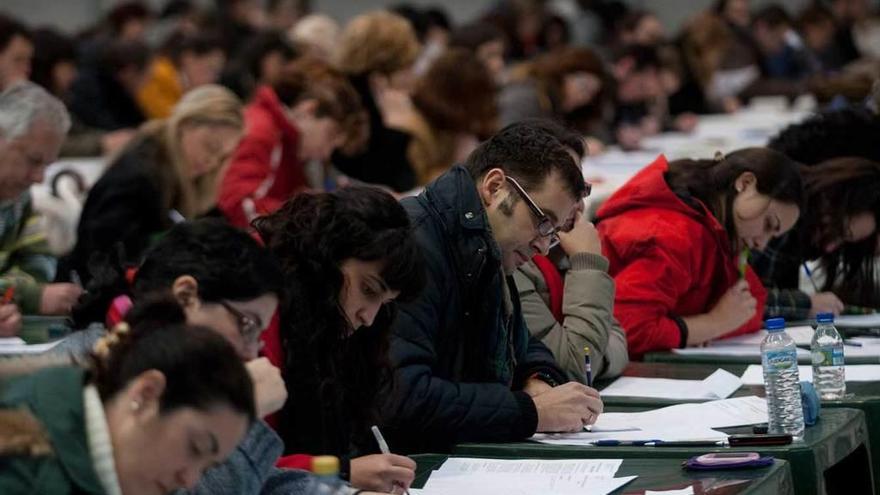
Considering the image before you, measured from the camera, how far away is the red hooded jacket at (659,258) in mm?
4270

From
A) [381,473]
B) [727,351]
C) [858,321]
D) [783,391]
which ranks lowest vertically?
[858,321]

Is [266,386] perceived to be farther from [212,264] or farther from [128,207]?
[128,207]

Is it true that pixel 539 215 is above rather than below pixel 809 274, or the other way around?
above

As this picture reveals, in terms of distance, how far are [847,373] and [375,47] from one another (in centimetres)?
436

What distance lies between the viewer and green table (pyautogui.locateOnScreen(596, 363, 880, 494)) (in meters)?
3.57

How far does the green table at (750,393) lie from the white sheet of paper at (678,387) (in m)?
0.03

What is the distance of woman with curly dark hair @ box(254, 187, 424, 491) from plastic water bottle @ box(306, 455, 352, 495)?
12 cm

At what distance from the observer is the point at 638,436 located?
3279 millimetres

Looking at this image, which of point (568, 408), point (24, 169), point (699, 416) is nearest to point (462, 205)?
point (568, 408)

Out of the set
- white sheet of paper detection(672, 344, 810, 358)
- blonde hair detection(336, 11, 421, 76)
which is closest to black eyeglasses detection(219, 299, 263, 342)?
white sheet of paper detection(672, 344, 810, 358)

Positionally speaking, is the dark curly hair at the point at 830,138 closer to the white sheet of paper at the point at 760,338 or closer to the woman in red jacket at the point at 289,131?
the white sheet of paper at the point at 760,338

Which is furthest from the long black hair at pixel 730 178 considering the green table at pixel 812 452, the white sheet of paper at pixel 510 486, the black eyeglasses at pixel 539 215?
the white sheet of paper at pixel 510 486

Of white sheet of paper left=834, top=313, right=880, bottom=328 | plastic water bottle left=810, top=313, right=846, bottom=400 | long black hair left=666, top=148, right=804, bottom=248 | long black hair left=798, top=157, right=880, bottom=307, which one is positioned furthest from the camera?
long black hair left=798, top=157, right=880, bottom=307

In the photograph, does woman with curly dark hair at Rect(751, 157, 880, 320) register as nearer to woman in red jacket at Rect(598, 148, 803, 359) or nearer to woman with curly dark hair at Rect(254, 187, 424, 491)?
woman in red jacket at Rect(598, 148, 803, 359)
